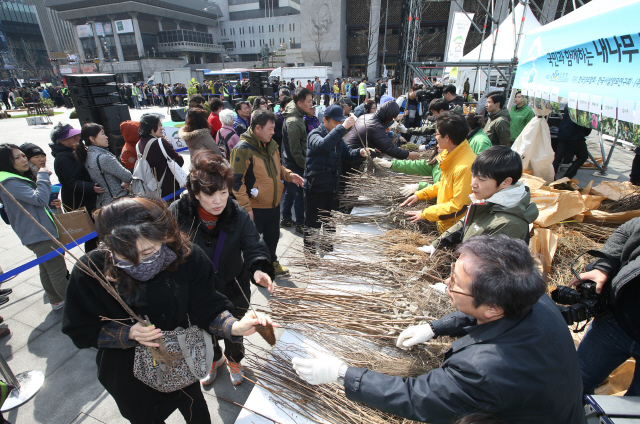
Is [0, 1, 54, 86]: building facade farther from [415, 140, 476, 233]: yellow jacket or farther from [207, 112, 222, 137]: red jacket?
[415, 140, 476, 233]: yellow jacket

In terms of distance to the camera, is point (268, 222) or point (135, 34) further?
point (135, 34)

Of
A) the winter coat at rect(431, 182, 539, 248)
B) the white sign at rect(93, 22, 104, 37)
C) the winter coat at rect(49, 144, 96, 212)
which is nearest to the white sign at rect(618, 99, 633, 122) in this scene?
the winter coat at rect(431, 182, 539, 248)

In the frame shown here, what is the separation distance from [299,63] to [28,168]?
142 ft

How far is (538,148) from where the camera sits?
14.1 feet

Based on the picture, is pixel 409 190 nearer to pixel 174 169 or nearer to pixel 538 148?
pixel 174 169

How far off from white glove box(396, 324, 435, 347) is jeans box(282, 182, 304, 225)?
10.2 feet

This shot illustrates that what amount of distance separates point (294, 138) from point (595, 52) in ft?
9.50

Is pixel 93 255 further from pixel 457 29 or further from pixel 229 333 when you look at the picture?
pixel 457 29

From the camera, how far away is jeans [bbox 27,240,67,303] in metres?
2.67

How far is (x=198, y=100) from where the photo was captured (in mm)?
5055

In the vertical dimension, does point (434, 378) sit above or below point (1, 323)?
above

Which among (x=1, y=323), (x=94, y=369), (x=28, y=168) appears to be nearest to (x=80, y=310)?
(x=94, y=369)

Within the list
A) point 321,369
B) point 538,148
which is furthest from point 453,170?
point 538,148

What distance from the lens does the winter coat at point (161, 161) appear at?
3.06m
